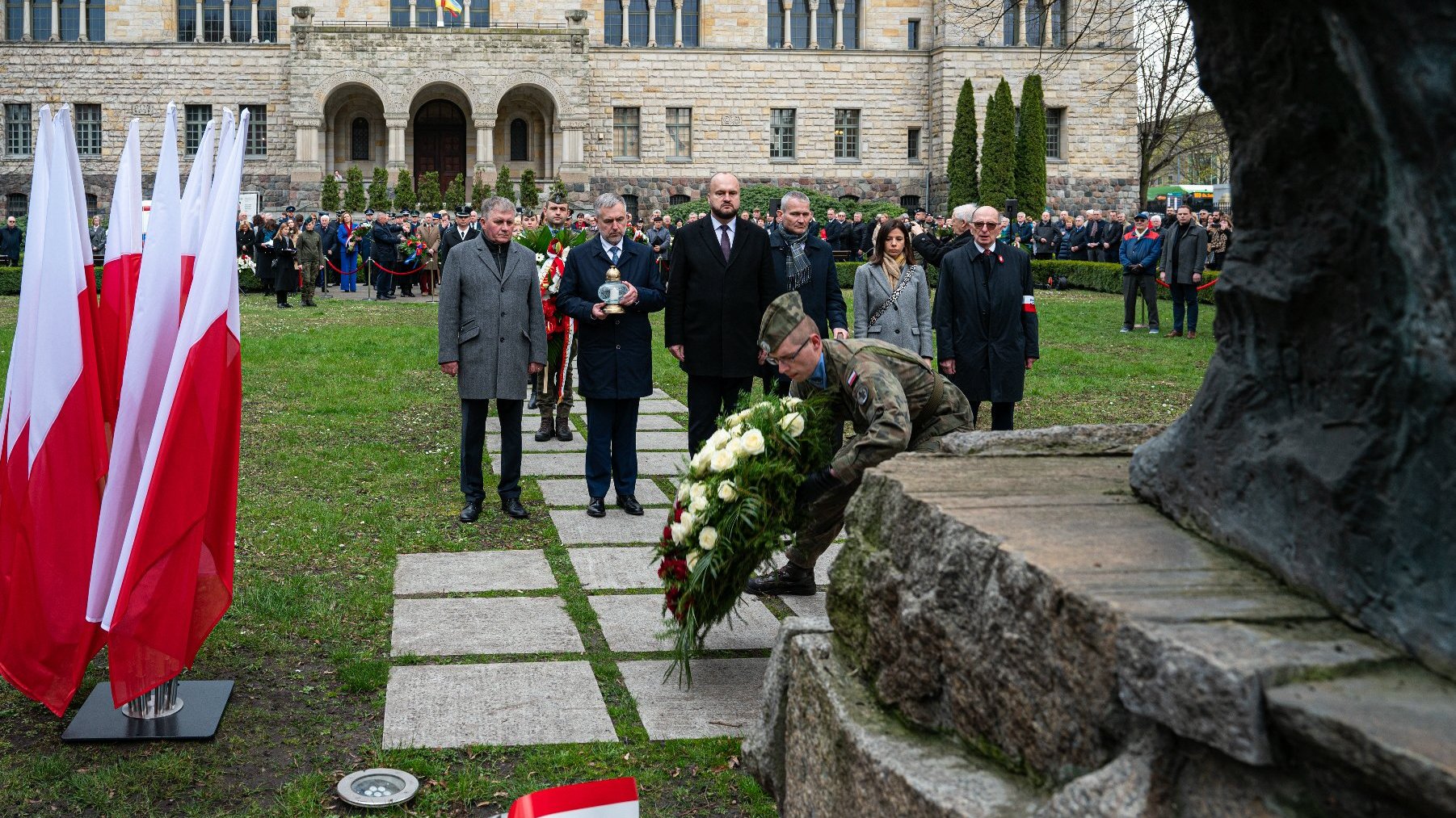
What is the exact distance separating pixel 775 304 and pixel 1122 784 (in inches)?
119

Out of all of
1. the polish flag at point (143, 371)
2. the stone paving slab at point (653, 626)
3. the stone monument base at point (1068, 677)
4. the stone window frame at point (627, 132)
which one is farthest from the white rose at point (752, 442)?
the stone window frame at point (627, 132)

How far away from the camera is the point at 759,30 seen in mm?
47281

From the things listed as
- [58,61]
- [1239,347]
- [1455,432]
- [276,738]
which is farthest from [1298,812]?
[58,61]

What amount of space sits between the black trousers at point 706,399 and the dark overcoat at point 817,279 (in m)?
1.11

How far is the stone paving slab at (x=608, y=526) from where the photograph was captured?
24.0 ft

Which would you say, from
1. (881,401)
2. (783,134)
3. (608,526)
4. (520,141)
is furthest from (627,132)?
(881,401)

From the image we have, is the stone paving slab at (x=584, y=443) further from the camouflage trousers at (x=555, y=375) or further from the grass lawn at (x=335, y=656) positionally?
the grass lawn at (x=335, y=656)

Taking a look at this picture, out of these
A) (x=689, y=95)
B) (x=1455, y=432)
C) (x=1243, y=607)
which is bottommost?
(x=1243, y=607)

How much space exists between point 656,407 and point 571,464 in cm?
273

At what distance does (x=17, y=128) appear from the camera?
149ft

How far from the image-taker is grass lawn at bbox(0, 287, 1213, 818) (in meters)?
4.09

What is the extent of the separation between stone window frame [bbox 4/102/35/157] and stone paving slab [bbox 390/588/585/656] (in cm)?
4589

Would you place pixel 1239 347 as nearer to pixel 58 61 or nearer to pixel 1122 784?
pixel 1122 784

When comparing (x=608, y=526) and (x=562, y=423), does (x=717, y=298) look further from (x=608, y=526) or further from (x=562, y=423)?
(x=562, y=423)
